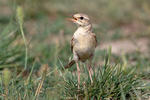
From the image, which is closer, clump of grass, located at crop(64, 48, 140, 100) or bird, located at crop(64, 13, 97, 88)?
clump of grass, located at crop(64, 48, 140, 100)

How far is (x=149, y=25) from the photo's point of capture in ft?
21.9

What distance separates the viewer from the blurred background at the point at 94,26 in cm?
475

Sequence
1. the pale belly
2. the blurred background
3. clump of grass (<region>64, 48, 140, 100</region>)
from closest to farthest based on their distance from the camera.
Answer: clump of grass (<region>64, 48, 140, 100</region>) < the pale belly < the blurred background

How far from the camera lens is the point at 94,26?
539 centimetres

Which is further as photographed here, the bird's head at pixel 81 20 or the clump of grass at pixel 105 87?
the bird's head at pixel 81 20

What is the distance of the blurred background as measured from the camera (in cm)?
475

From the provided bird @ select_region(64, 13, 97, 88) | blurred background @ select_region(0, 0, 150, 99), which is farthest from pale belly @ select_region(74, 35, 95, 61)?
blurred background @ select_region(0, 0, 150, 99)

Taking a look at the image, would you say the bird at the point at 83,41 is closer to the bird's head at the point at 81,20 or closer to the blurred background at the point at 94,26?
the bird's head at the point at 81,20

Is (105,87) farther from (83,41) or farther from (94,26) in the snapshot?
(94,26)

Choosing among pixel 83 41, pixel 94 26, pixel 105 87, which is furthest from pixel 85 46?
pixel 94 26

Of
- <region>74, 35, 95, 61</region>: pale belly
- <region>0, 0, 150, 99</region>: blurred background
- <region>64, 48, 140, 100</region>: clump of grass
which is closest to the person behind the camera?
<region>64, 48, 140, 100</region>: clump of grass

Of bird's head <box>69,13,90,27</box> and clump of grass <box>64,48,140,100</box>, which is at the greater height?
bird's head <box>69,13,90,27</box>

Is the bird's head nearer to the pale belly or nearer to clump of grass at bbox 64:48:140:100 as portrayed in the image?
the pale belly

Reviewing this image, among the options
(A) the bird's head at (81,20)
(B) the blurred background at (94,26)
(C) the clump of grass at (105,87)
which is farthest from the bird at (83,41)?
(B) the blurred background at (94,26)
